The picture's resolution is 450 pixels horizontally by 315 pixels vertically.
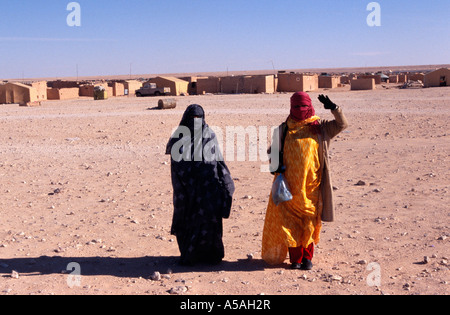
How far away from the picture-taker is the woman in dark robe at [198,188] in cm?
443

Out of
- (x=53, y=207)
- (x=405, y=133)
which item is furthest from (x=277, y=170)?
(x=405, y=133)

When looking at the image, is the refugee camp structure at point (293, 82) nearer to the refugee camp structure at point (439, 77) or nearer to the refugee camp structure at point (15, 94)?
the refugee camp structure at point (439, 77)

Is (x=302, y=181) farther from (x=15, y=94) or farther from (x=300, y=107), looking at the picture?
(x=15, y=94)

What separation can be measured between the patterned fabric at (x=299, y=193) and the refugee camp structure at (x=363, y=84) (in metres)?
34.7

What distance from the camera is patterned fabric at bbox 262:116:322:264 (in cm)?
425

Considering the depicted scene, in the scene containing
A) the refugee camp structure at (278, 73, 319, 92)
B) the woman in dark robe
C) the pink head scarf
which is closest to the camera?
the pink head scarf

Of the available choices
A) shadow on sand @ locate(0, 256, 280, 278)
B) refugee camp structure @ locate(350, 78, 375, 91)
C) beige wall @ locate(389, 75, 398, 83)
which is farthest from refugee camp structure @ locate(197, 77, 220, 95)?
shadow on sand @ locate(0, 256, 280, 278)

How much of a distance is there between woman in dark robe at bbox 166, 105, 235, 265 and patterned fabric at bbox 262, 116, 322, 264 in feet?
1.51

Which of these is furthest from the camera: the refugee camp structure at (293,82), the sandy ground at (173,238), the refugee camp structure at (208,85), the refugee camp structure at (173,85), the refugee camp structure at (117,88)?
the refugee camp structure at (117,88)

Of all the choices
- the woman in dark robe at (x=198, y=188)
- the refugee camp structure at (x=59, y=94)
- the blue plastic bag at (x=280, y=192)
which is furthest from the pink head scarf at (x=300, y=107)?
the refugee camp structure at (x=59, y=94)

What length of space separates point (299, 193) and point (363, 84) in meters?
35.2

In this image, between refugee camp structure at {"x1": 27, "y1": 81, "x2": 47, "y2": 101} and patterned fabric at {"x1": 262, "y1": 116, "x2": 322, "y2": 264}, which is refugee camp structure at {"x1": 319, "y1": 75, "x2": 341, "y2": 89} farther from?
patterned fabric at {"x1": 262, "y1": 116, "x2": 322, "y2": 264}

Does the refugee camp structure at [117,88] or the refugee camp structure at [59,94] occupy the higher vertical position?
the refugee camp structure at [117,88]

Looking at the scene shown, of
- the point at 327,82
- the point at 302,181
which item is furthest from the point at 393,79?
the point at 302,181
